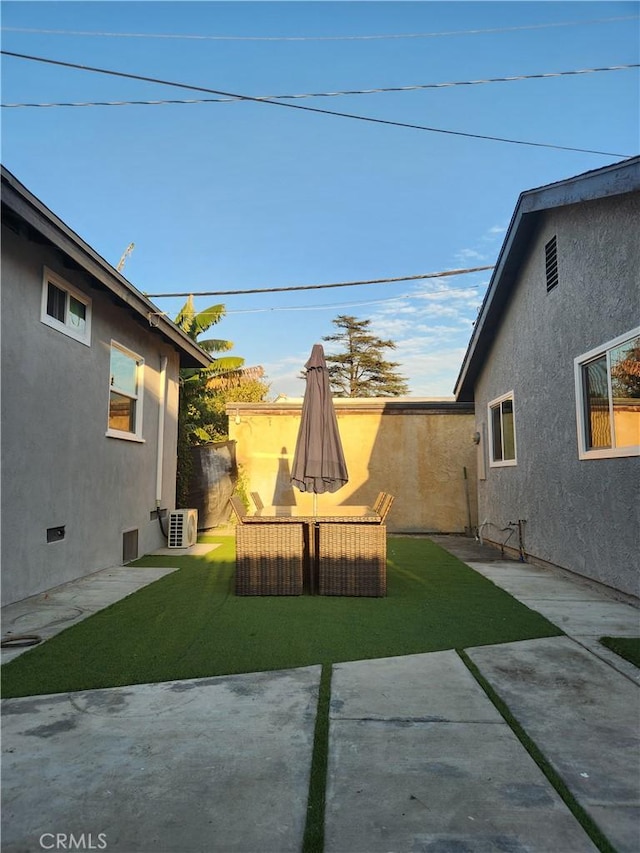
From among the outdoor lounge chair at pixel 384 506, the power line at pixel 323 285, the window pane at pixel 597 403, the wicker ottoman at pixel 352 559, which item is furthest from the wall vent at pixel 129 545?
the window pane at pixel 597 403

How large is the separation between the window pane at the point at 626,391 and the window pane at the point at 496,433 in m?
4.31

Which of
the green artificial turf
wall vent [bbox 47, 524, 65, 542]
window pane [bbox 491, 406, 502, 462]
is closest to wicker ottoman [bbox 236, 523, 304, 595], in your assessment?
wall vent [bbox 47, 524, 65, 542]

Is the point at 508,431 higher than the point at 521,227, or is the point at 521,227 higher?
the point at 521,227

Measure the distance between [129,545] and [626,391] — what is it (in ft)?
22.3

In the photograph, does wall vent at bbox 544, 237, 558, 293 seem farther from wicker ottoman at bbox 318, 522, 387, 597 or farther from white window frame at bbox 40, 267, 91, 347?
white window frame at bbox 40, 267, 91, 347

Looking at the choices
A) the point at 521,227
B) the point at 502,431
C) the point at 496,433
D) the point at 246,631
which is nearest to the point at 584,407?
the point at 521,227

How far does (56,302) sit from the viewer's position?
6047 millimetres

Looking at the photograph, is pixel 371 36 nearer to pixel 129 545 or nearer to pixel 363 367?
pixel 129 545

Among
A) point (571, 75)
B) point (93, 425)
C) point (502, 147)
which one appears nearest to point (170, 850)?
point (93, 425)

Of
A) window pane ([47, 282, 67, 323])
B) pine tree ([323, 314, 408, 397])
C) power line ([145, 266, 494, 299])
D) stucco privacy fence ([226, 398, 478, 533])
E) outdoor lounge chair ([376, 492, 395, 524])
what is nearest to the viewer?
window pane ([47, 282, 67, 323])

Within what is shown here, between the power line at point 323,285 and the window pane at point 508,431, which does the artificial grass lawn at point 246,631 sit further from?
the power line at point 323,285

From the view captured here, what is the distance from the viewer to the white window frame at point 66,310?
5.69m

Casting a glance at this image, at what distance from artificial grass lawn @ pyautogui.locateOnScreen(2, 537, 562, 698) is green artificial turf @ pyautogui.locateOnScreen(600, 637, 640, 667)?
43cm

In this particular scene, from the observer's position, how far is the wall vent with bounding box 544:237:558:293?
6.77 meters
